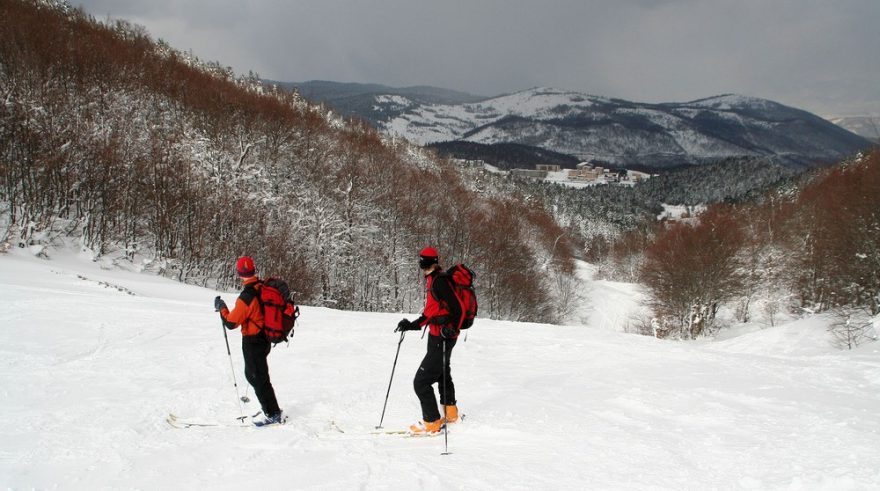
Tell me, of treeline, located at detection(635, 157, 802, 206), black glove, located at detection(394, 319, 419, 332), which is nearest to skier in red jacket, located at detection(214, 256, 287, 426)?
black glove, located at detection(394, 319, 419, 332)

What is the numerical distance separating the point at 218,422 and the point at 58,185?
2139 cm

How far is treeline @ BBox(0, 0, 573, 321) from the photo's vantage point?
21.2 meters

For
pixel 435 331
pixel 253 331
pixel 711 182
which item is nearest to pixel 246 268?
pixel 253 331

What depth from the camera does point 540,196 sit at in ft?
461

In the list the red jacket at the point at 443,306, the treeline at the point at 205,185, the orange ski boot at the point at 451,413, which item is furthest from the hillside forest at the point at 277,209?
the red jacket at the point at 443,306

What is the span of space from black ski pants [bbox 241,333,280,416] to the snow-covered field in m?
0.41

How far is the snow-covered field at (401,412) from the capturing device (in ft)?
13.8

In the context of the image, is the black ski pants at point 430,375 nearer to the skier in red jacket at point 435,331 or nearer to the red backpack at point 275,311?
the skier in red jacket at point 435,331

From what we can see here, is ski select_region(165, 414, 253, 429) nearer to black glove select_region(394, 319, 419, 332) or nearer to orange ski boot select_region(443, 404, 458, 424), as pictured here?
black glove select_region(394, 319, 419, 332)

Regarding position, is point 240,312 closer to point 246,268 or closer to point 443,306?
point 246,268

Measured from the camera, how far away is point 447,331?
5348 mm

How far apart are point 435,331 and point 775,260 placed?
41373mm

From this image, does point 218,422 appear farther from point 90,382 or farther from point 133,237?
point 133,237

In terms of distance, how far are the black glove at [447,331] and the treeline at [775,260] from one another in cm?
2410
